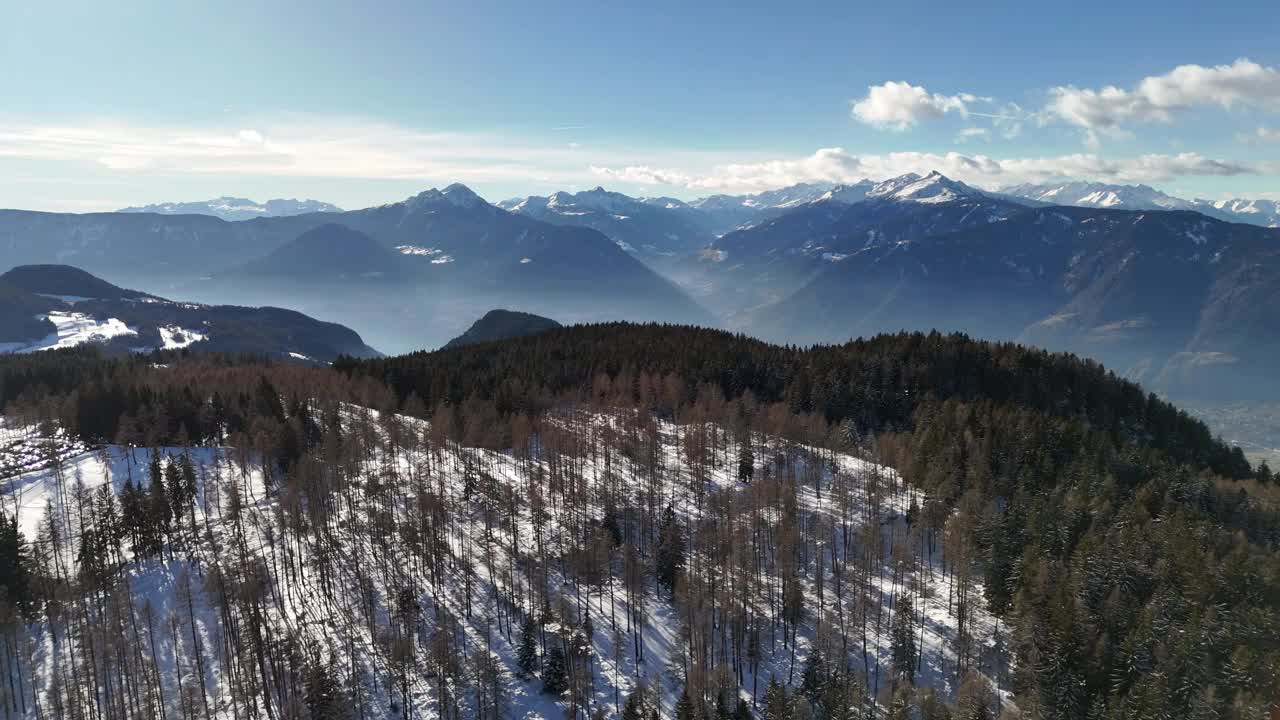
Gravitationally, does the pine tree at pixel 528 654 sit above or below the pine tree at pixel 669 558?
below

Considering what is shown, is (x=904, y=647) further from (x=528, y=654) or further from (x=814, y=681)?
(x=528, y=654)

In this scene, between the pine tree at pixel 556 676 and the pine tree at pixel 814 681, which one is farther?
the pine tree at pixel 556 676

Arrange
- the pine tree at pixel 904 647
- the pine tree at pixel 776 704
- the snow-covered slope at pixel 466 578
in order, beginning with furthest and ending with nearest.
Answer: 1. the pine tree at pixel 904 647
2. the snow-covered slope at pixel 466 578
3. the pine tree at pixel 776 704

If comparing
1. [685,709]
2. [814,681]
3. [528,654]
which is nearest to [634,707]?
[685,709]

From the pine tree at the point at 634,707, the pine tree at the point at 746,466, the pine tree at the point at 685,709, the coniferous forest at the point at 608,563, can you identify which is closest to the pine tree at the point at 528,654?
the coniferous forest at the point at 608,563

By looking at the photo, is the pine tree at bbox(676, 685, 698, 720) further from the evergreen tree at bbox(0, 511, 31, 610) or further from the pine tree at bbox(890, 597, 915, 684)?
the evergreen tree at bbox(0, 511, 31, 610)

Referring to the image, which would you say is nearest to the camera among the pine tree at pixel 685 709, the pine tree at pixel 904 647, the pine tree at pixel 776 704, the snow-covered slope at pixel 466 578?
the pine tree at pixel 776 704

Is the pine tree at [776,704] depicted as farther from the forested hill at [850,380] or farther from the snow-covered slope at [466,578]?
the forested hill at [850,380]

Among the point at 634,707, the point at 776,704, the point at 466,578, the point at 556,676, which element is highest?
the point at 466,578

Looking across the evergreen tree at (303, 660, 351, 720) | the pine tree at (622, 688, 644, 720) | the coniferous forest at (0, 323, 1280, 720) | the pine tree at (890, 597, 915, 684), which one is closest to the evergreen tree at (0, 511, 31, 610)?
the coniferous forest at (0, 323, 1280, 720)
